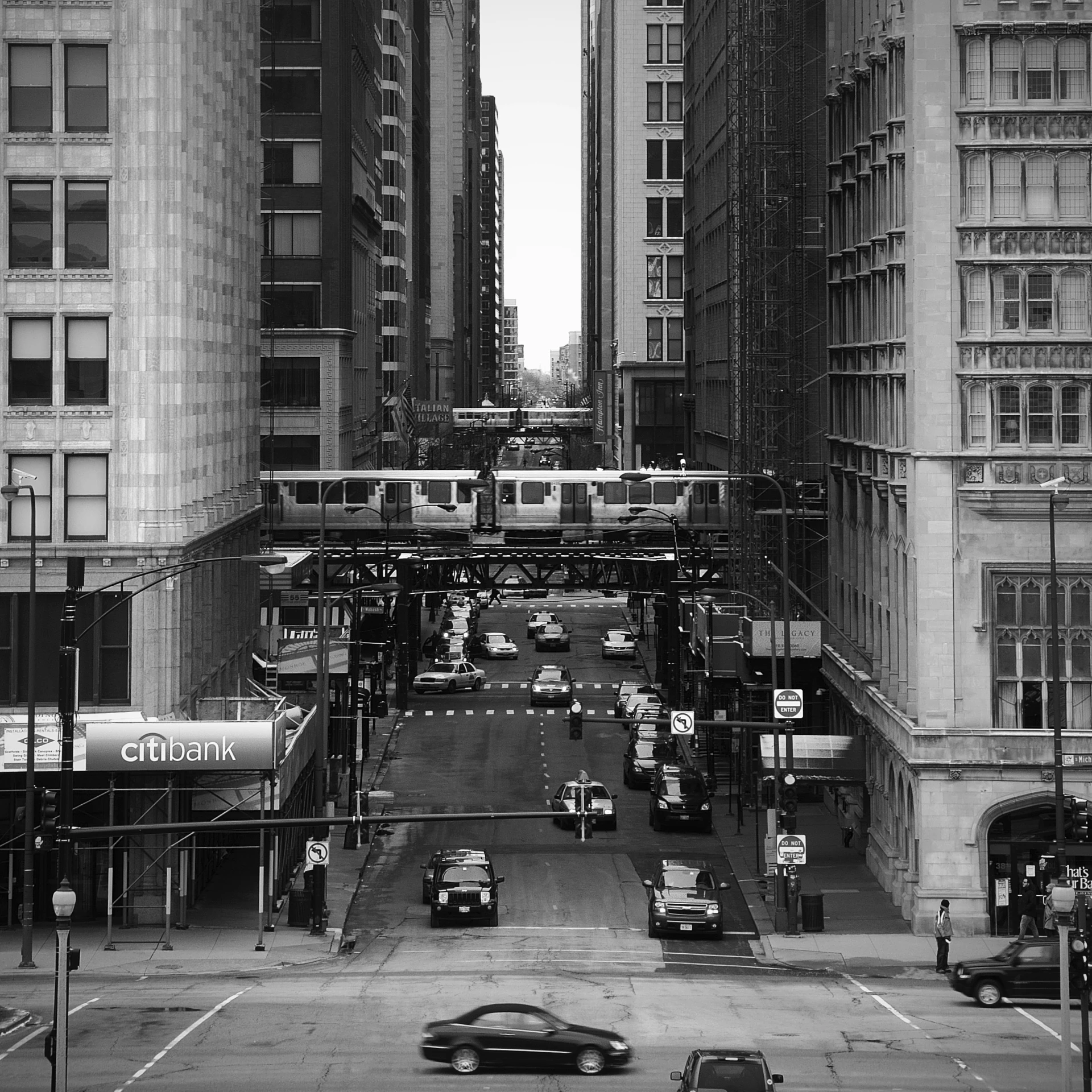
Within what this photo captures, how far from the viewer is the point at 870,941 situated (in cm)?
4834

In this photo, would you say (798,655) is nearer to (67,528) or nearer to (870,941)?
(870,941)

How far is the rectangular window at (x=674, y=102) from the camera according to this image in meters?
152

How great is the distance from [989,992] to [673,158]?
394 ft

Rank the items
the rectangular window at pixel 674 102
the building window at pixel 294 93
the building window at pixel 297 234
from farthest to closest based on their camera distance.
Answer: the rectangular window at pixel 674 102
the building window at pixel 297 234
the building window at pixel 294 93

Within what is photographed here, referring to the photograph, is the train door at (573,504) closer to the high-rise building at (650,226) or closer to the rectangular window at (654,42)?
the high-rise building at (650,226)

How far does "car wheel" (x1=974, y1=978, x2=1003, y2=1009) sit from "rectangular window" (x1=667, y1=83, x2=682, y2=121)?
390 ft

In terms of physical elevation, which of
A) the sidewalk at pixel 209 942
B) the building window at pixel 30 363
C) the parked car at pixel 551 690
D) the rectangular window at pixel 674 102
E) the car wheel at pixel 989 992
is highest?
the rectangular window at pixel 674 102

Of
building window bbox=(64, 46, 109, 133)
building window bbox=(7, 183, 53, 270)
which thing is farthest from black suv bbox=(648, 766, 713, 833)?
A: building window bbox=(64, 46, 109, 133)

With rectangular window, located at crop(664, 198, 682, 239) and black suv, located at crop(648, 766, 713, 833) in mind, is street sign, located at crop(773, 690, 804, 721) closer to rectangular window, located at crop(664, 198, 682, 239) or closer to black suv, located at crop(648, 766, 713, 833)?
black suv, located at crop(648, 766, 713, 833)

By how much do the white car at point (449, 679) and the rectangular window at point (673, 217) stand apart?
63846mm

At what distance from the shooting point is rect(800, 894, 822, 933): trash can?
162 feet

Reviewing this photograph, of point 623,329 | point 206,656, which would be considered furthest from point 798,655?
point 623,329

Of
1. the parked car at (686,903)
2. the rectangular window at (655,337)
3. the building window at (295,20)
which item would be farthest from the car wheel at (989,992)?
the rectangular window at (655,337)

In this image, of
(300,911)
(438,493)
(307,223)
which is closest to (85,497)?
(300,911)
